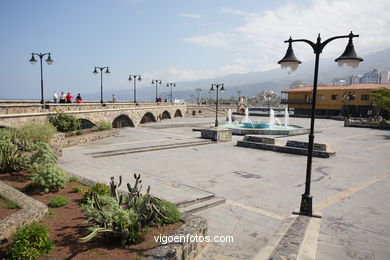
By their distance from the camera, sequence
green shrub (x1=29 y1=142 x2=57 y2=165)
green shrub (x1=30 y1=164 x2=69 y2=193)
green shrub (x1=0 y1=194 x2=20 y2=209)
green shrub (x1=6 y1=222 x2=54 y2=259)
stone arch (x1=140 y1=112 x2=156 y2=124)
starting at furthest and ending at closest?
1. stone arch (x1=140 y1=112 x2=156 y2=124)
2. green shrub (x1=29 y1=142 x2=57 y2=165)
3. green shrub (x1=30 y1=164 x2=69 y2=193)
4. green shrub (x1=0 y1=194 x2=20 y2=209)
5. green shrub (x1=6 y1=222 x2=54 y2=259)

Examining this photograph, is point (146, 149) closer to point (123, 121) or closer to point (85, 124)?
point (85, 124)

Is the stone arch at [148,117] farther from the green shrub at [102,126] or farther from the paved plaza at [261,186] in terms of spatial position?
the paved plaza at [261,186]

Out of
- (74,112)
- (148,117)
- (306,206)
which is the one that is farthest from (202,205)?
(148,117)

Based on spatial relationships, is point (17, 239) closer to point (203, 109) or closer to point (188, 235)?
point (188, 235)

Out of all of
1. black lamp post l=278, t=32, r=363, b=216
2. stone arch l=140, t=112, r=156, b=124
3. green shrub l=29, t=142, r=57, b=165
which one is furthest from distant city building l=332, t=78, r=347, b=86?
green shrub l=29, t=142, r=57, b=165

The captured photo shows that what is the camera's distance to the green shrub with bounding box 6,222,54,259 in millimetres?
5047

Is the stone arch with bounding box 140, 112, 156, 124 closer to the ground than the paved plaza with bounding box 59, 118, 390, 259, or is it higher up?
higher up

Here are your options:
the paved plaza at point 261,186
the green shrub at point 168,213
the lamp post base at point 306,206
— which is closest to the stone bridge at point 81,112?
the paved plaza at point 261,186

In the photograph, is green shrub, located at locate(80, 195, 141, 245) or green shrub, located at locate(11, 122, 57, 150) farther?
green shrub, located at locate(11, 122, 57, 150)

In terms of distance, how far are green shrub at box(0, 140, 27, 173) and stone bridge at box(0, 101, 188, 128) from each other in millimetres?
7539

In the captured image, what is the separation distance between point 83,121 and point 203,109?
41220 mm

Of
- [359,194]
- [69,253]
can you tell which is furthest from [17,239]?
[359,194]

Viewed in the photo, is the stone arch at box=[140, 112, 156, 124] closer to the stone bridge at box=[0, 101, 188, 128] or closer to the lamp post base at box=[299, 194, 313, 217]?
the stone bridge at box=[0, 101, 188, 128]

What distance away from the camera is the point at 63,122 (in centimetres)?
2114
